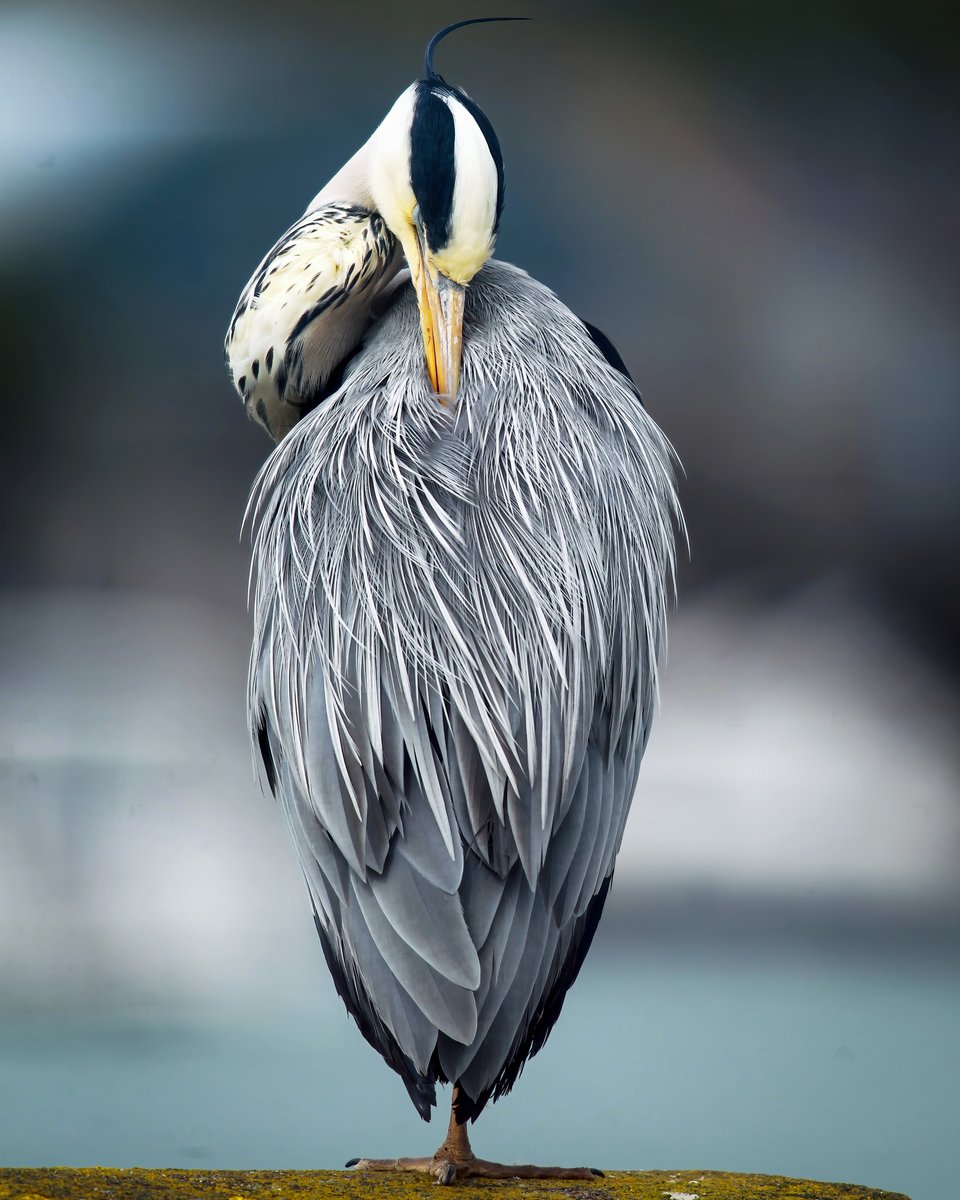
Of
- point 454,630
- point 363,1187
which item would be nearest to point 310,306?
point 454,630

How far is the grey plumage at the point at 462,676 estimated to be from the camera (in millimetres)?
948

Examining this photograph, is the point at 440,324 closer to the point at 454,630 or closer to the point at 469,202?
the point at 469,202

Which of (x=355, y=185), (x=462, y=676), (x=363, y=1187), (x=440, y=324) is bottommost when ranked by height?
(x=363, y=1187)

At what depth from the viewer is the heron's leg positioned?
40.5 inches

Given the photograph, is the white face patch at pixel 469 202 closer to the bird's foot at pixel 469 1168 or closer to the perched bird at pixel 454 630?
the perched bird at pixel 454 630

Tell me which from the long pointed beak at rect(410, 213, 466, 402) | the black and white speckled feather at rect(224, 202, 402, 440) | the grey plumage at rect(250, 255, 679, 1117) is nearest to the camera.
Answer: the grey plumage at rect(250, 255, 679, 1117)

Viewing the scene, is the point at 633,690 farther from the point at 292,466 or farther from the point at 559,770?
the point at 292,466

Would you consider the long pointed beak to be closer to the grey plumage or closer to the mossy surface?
the grey plumage

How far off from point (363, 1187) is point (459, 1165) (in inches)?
4.6

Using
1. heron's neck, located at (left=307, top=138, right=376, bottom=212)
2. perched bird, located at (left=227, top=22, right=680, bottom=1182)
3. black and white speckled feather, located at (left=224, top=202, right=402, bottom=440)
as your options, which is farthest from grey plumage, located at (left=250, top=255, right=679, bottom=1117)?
heron's neck, located at (left=307, top=138, right=376, bottom=212)

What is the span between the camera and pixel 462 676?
0.99 metres

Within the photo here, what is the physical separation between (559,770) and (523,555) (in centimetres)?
18

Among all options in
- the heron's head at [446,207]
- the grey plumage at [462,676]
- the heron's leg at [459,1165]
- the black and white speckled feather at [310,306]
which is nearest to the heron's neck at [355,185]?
the black and white speckled feather at [310,306]

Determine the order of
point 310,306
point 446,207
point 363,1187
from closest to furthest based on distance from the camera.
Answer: point 363,1187
point 446,207
point 310,306
